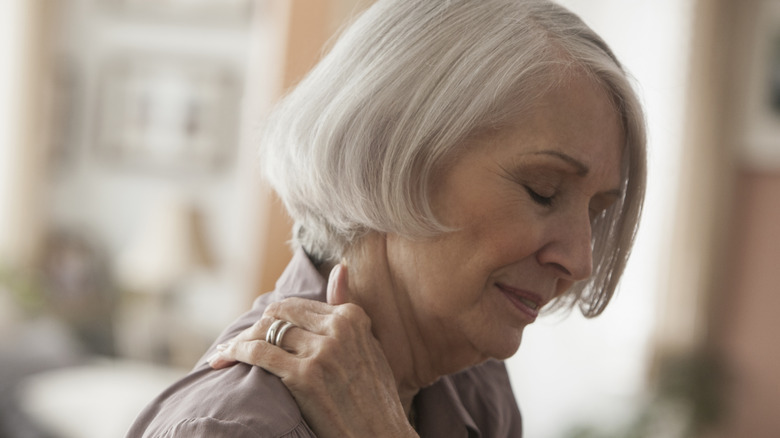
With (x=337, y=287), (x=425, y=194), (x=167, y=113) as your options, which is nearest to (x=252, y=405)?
(x=337, y=287)

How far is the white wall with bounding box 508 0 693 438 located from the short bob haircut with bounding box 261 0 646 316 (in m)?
3.77

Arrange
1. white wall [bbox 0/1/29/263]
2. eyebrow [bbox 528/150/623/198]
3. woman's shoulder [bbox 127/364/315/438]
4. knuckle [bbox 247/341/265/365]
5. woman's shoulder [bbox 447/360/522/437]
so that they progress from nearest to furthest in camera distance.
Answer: woman's shoulder [bbox 127/364/315/438], knuckle [bbox 247/341/265/365], eyebrow [bbox 528/150/623/198], woman's shoulder [bbox 447/360/522/437], white wall [bbox 0/1/29/263]

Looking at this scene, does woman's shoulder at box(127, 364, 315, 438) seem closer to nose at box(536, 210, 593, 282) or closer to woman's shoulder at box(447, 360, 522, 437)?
nose at box(536, 210, 593, 282)

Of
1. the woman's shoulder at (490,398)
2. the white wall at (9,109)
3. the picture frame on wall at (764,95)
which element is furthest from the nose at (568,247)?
the white wall at (9,109)

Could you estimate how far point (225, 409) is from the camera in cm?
97

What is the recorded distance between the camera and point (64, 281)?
19.4 ft

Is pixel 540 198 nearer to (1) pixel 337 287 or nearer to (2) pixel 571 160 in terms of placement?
(2) pixel 571 160

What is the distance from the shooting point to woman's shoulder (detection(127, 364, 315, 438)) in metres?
0.95

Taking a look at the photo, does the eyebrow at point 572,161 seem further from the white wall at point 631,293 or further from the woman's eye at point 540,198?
the white wall at point 631,293

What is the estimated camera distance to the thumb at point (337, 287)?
3.89 ft

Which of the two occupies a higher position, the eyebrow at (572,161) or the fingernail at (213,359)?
the eyebrow at (572,161)

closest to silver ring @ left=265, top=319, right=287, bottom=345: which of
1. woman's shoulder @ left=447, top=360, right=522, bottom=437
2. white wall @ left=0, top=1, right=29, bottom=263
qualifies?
woman's shoulder @ left=447, top=360, right=522, bottom=437

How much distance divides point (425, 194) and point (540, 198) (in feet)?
0.54

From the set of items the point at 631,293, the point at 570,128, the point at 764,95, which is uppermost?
the point at 764,95
